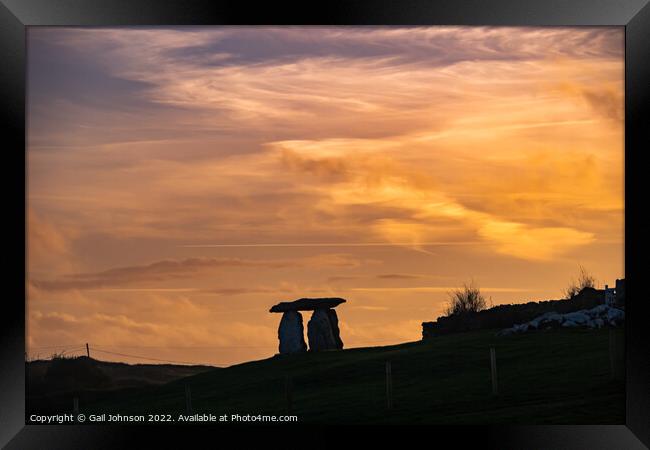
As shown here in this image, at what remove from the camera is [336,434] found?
12.1 meters

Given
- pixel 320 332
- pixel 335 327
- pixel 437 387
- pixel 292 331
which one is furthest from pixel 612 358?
pixel 335 327

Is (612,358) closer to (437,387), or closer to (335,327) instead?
(437,387)

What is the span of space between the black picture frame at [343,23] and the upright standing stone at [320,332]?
26.3m

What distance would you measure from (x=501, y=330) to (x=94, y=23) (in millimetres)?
16420

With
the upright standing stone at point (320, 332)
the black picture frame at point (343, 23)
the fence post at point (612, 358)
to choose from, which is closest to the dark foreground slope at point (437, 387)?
the fence post at point (612, 358)

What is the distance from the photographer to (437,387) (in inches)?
774

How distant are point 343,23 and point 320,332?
28.9 meters

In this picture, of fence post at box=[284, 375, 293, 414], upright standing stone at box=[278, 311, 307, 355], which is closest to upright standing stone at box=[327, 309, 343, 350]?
upright standing stone at box=[278, 311, 307, 355]

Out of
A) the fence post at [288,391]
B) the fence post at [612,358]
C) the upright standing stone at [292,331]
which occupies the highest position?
the upright standing stone at [292,331]

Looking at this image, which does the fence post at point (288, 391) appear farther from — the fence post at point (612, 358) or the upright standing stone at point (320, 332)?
the upright standing stone at point (320, 332)

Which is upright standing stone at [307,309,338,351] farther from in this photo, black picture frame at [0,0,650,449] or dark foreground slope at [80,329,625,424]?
black picture frame at [0,0,650,449]

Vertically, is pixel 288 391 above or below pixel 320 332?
below

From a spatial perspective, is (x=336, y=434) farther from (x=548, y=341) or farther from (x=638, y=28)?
(x=548, y=341)

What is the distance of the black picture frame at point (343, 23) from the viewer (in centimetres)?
1179
